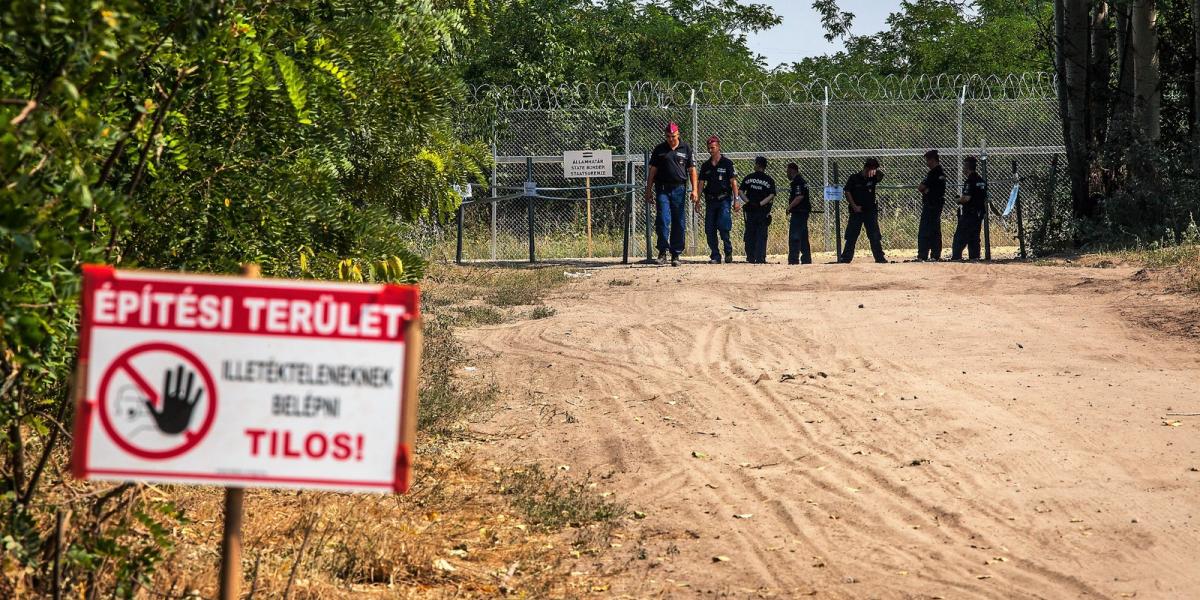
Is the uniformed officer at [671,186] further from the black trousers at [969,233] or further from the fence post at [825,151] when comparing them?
the black trousers at [969,233]

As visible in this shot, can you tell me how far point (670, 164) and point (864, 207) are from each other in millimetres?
3366

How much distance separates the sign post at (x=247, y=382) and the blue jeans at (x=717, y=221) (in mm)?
16282

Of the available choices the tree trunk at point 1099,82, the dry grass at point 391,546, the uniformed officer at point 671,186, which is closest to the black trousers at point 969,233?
the tree trunk at point 1099,82

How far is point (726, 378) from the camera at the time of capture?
10.0m

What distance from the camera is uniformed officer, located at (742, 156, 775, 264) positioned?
1941 centimetres

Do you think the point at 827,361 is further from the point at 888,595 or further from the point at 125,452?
the point at 125,452

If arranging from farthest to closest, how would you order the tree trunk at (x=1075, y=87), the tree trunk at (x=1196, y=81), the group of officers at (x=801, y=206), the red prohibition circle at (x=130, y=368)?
the group of officers at (x=801, y=206) → the tree trunk at (x=1075, y=87) → the tree trunk at (x=1196, y=81) → the red prohibition circle at (x=130, y=368)

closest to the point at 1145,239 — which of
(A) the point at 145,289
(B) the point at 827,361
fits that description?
(B) the point at 827,361

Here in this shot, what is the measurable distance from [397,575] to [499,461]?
2322mm

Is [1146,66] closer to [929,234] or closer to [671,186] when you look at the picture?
[929,234]

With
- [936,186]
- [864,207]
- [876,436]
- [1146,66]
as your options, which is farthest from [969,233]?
[876,436]

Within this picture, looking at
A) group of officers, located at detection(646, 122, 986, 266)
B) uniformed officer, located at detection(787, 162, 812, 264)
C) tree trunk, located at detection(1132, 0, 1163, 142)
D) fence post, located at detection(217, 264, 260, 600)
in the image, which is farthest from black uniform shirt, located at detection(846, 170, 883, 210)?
fence post, located at detection(217, 264, 260, 600)

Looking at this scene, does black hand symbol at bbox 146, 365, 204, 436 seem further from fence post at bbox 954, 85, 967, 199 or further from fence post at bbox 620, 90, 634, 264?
fence post at bbox 954, 85, 967, 199

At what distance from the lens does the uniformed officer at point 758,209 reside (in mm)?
19406
